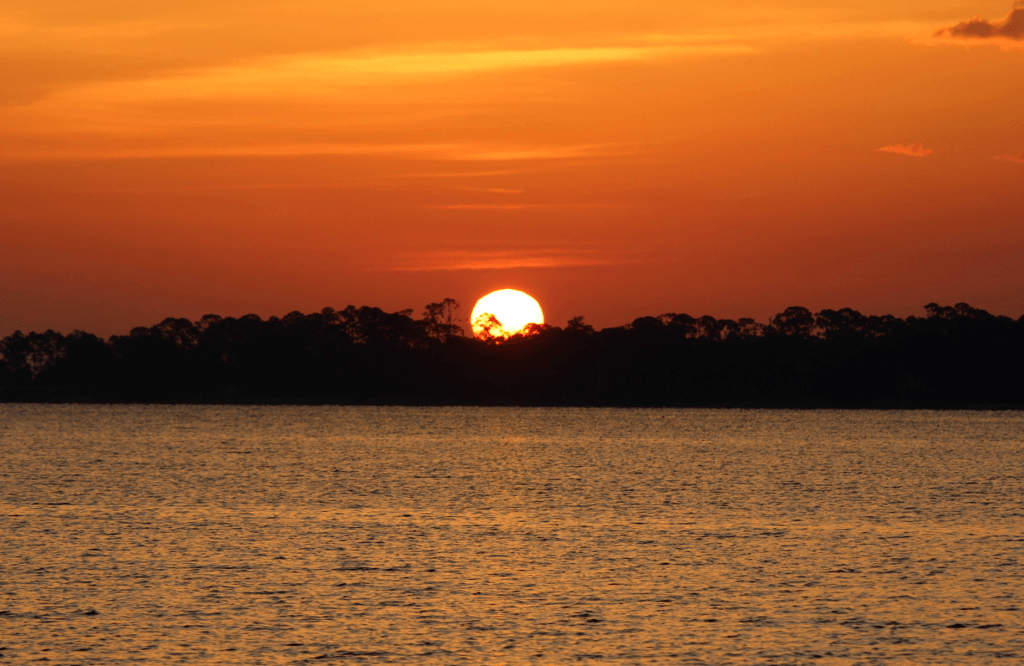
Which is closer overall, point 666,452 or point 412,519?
point 412,519

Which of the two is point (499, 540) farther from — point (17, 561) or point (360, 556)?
point (17, 561)

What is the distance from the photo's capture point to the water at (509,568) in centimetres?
3167

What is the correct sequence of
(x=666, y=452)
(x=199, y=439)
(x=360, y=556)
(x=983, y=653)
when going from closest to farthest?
1. (x=983, y=653)
2. (x=360, y=556)
3. (x=666, y=452)
4. (x=199, y=439)

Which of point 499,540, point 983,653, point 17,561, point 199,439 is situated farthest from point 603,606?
point 199,439

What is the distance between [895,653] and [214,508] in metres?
45.2

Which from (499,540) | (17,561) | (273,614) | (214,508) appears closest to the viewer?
(273,614)

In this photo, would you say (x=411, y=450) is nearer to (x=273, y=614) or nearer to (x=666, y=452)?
(x=666, y=452)

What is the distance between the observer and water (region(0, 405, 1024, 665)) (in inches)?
1247

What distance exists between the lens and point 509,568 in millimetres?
44125

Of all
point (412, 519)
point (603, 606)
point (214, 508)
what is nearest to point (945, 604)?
point (603, 606)

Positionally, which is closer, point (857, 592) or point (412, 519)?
point (857, 592)

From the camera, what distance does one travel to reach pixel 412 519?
6172 centimetres

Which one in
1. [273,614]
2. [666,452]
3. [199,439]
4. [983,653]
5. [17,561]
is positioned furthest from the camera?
[199,439]

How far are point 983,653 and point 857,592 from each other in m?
8.58
